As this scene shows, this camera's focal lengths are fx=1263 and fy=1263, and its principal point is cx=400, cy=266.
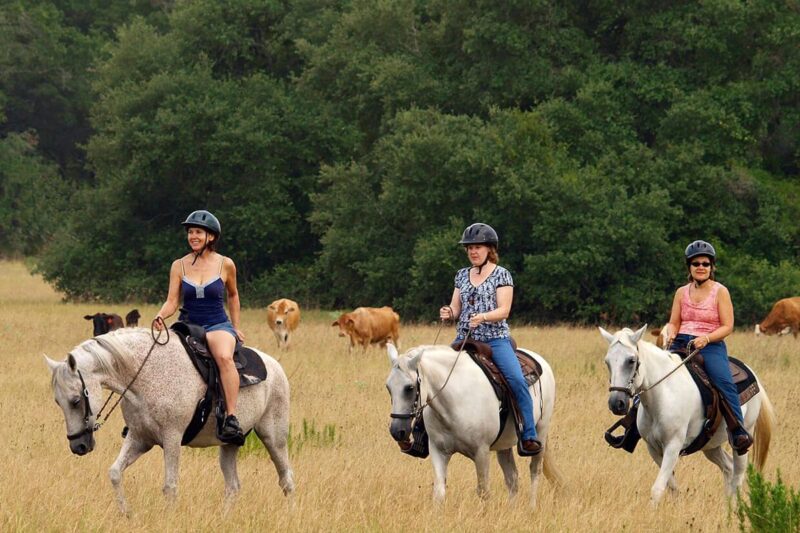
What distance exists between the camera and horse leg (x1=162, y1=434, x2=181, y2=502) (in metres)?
9.02

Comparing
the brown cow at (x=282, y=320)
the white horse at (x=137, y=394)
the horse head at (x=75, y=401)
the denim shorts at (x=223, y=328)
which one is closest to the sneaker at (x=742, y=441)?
the white horse at (x=137, y=394)

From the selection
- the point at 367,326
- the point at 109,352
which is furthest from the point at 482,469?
the point at 367,326

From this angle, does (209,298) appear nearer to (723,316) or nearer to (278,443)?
(278,443)

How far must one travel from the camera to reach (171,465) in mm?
9055

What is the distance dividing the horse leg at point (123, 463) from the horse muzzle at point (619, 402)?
3.57 meters

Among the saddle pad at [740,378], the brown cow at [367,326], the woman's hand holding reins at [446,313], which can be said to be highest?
the woman's hand holding reins at [446,313]

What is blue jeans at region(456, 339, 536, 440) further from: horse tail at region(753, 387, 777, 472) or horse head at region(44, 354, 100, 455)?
horse head at region(44, 354, 100, 455)

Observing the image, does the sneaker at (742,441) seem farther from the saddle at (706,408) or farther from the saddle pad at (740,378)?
the saddle pad at (740,378)

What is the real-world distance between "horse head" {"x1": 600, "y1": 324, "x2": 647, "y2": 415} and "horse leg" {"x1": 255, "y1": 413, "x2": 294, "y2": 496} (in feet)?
8.52

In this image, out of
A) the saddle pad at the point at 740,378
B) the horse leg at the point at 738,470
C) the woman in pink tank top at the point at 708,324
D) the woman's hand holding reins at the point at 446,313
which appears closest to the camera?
the woman's hand holding reins at the point at 446,313

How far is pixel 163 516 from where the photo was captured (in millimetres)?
8805

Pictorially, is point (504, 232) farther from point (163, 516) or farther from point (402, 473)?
point (163, 516)

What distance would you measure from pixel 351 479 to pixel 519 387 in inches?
68.3

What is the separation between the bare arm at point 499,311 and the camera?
10047 mm
